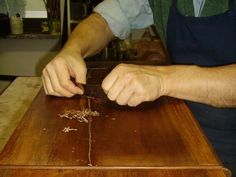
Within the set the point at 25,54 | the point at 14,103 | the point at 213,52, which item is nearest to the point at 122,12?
the point at 213,52

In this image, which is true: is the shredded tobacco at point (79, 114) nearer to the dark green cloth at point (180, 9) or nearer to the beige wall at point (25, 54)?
the dark green cloth at point (180, 9)

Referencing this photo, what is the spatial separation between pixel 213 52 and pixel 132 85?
377 mm

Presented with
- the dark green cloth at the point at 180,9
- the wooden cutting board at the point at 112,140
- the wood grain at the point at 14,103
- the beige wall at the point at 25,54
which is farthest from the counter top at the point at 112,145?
Result: the beige wall at the point at 25,54

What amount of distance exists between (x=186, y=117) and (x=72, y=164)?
0.94 ft

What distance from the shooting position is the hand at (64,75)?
0.76 meters

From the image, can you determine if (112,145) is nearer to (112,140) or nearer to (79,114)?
(112,140)

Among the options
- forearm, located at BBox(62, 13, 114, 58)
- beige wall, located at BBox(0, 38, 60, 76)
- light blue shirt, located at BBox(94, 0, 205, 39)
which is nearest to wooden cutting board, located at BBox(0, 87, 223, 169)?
forearm, located at BBox(62, 13, 114, 58)

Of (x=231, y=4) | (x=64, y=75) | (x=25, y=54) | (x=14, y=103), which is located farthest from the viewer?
(x=25, y=54)

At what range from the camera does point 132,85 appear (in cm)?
65

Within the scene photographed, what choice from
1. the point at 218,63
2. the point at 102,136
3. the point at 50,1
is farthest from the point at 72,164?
the point at 50,1

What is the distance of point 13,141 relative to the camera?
0.55 metres

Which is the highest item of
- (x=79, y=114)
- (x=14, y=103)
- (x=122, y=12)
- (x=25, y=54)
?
(x=122, y=12)

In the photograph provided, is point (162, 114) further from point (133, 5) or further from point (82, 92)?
point (133, 5)

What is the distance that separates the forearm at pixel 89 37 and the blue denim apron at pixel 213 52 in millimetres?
236
